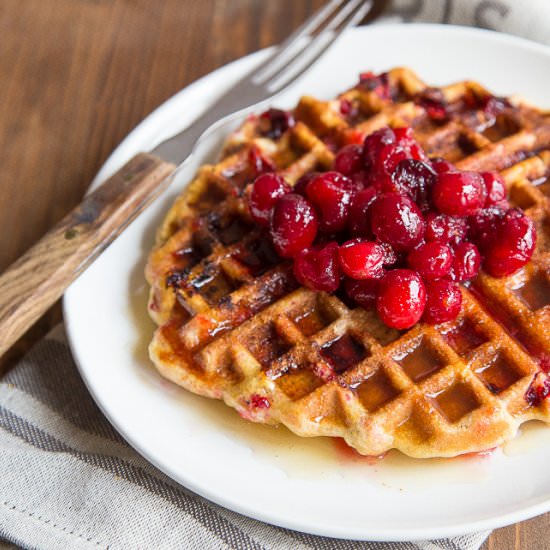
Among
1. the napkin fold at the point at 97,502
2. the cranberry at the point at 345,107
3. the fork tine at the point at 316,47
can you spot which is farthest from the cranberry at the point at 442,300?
the fork tine at the point at 316,47

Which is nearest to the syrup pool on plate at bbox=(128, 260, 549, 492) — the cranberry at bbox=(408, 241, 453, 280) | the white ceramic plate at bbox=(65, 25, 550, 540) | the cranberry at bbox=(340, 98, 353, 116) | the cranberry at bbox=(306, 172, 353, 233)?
the white ceramic plate at bbox=(65, 25, 550, 540)

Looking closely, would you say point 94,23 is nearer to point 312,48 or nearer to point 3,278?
point 312,48

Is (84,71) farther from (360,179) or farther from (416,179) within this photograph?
(416,179)

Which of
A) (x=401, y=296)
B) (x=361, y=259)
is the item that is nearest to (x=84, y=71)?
(x=361, y=259)

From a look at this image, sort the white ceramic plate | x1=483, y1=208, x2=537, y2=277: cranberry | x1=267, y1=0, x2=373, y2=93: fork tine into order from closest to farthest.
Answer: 1. the white ceramic plate
2. x1=483, y1=208, x2=537, y2=277: cranberry
3. x1=267, y1=0, x2=373, y2=93: fork tine

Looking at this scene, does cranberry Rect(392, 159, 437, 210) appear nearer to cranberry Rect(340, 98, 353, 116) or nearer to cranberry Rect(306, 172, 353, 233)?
cranberry Rect(306, 172, 353, 233)

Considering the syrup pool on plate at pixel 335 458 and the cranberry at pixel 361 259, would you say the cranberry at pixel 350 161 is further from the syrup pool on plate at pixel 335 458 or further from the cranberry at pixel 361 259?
the syrup pool on plate at pixel 335 458

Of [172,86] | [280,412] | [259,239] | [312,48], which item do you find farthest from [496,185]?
[172,86]
